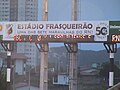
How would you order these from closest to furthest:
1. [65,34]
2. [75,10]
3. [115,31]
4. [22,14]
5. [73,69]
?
[115,31] → [65,34] → [73,69] → [75,10] → [22,14]

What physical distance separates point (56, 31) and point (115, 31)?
2.48 metres

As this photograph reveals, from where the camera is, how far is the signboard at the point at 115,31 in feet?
52.6

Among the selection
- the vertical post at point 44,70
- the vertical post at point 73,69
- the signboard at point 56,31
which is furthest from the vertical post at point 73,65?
the signboard at point 56,31

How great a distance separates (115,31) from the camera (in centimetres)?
1605

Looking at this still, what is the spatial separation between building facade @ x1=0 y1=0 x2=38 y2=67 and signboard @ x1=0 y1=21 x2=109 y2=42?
8.77ft

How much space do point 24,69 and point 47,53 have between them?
1775 millimetres

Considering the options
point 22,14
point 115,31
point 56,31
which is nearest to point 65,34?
point 56,31

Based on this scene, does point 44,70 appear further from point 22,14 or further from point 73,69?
point 22,14

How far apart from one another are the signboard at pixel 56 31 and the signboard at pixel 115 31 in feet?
0.60

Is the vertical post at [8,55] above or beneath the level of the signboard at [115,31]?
beneath

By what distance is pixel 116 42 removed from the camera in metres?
16.2

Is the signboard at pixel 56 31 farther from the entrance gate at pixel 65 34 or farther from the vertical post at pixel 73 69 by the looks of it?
the vertical post at pixel 73 69

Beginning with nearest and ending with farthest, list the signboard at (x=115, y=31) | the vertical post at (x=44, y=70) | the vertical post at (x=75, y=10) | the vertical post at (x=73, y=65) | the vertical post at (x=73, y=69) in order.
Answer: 1. the signboard at (x=115, y=31)
2. the vertical post at (x=73, y=69)
3. the vertical post at (x=73, y=65)
4. the vertical post at (x=44, y=70)
5. the vertical post at (x=75, y=10)

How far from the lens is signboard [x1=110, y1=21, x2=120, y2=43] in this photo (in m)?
16.0
